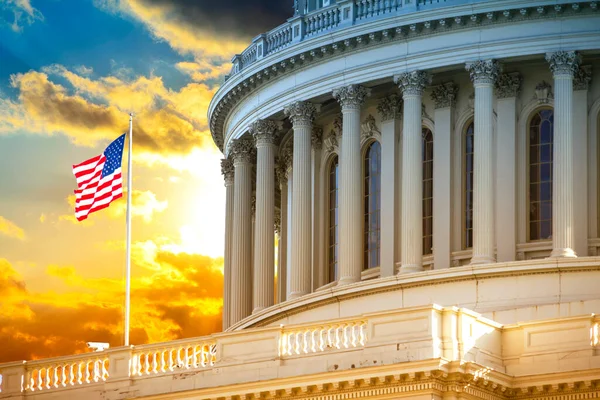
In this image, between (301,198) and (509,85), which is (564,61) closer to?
(509,85)

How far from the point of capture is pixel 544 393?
52406mm

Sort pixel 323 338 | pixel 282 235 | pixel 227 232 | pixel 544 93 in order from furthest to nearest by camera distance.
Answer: pixel 227 232 < pixel 282 235 < pixel 544 93 < pixel 323 338

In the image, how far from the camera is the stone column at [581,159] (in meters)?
65.0

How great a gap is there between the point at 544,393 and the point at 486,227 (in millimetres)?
13334

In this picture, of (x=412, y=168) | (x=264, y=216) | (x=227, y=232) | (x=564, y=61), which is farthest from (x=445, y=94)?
(x=227, y=232)

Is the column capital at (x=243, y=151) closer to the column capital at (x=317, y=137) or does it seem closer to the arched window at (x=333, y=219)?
the column capital at (x=317, y=137)

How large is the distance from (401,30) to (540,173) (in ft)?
20.1

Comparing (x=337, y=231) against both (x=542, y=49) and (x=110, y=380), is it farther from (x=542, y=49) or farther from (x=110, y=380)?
(x=110, y=380)

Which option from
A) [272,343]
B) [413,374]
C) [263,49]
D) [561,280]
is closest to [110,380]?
[272,343]

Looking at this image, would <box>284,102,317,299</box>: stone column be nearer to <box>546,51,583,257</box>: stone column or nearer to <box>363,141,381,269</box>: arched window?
<box>363,141,381,269</box>: arched window

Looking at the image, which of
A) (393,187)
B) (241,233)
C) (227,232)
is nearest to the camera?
(393,187)

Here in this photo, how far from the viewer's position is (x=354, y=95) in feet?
227

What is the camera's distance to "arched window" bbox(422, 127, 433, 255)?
6794 centimetres

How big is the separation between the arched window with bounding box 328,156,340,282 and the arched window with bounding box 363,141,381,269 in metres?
1.57
